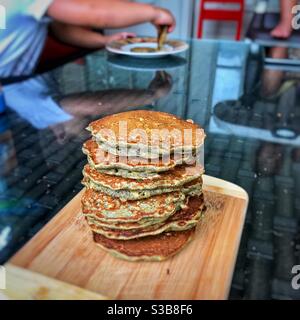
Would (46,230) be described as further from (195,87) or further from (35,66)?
(35,66)

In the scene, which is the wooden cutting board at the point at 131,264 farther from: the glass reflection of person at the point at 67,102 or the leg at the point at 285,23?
the leg at the point at 285,23

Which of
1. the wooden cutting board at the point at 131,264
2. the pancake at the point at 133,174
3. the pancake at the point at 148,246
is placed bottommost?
the wooden cutting board at the point at 131,264

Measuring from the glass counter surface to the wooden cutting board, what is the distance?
0.12 feet

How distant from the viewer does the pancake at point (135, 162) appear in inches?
26.1

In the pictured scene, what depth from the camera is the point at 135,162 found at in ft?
2.20

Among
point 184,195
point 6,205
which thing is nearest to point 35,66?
point 6,205

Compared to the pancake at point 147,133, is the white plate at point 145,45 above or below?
below

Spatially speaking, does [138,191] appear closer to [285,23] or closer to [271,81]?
[271,81]

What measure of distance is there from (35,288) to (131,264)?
180 mm

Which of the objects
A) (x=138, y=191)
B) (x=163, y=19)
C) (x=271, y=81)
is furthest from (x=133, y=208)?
(x=163, y=19)

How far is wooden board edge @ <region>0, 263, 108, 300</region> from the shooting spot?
1.95 feet

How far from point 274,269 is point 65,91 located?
1.19 m

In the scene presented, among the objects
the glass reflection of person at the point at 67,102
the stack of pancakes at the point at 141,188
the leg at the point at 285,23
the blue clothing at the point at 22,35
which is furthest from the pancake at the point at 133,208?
the leg at the point at 285,23

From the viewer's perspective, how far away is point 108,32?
4.61 meters
